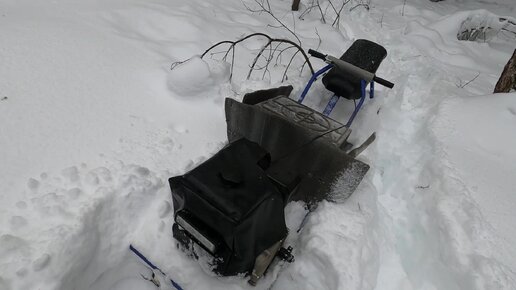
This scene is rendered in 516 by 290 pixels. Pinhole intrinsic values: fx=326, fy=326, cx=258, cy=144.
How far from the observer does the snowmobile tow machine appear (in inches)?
56.2

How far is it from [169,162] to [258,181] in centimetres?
96

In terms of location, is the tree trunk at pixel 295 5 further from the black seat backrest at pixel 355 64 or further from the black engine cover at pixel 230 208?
the black engine cover at pixel 230 208

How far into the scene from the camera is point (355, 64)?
3463 mm

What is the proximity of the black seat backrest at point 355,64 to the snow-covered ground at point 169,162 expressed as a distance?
338 millimetres

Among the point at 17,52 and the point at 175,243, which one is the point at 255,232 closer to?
the point at 175,243

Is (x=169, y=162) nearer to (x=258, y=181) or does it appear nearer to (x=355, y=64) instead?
(x=258, y=181)

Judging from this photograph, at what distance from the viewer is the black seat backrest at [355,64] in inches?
120

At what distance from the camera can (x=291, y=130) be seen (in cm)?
213

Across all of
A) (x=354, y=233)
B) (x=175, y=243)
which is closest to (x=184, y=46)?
(x=175, y=243)

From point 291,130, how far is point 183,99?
43.4 inches

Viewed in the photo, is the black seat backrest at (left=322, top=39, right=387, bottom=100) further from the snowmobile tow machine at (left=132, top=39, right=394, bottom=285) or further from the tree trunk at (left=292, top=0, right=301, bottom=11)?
the tree trunk at (left=292, top=0, right=301, bottom=11)

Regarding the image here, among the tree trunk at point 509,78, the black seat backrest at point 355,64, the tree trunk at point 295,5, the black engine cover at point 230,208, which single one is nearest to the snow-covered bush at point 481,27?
the tree trunk at point 509,78

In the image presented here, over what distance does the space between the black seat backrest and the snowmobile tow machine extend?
0.55 m

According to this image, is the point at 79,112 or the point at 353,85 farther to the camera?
the point at 353,85
